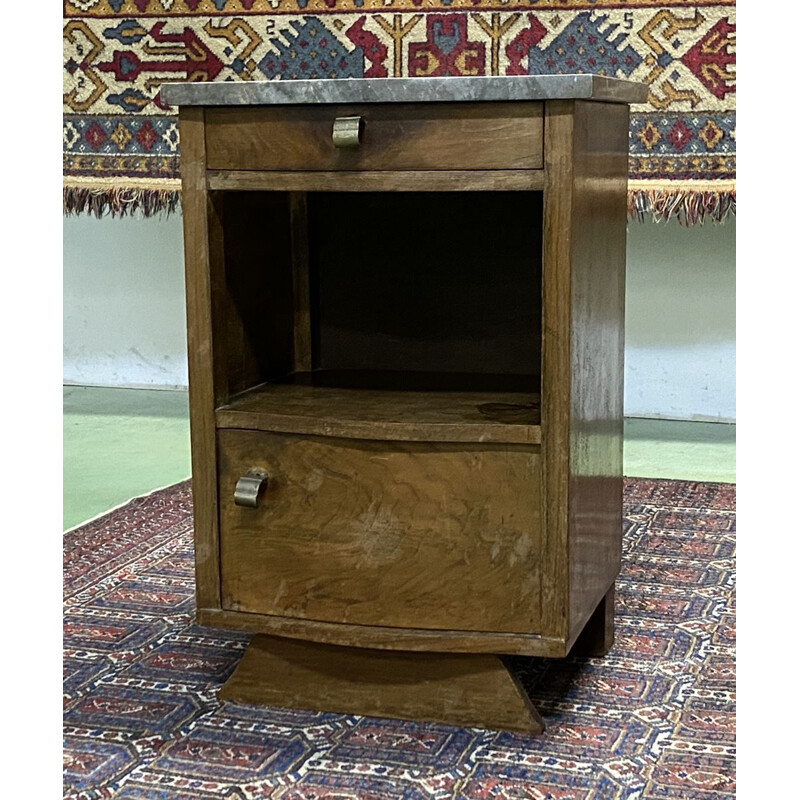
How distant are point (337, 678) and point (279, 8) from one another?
1.91 meters

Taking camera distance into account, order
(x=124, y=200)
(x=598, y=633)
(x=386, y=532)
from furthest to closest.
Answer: (x=124, y=200), (x=598, y=633), (x=386, y=532)

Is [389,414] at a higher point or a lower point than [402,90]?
lower

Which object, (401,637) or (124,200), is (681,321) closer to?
(124,200)

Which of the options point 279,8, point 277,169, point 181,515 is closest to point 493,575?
point 277,169

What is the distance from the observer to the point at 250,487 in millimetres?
1456

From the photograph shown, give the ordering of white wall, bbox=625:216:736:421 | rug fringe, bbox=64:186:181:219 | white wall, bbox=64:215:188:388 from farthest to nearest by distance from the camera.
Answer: white wall, bbox=64:215:188:388
white wall, bbox=625:216:736:421
rug fringe, bbox=64:186:181:219

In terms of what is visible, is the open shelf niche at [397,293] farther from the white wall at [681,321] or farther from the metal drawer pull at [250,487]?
the white wall at [681,321]

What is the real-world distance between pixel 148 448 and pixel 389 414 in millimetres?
1742

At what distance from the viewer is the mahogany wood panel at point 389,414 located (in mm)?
1391

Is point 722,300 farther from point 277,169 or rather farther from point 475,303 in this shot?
point 277,169

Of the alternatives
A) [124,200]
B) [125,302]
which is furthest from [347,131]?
[125,302]

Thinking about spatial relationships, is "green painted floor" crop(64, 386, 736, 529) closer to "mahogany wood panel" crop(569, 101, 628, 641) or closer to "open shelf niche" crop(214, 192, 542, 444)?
"open shelf niche" crop(214, 192, 542, 444)

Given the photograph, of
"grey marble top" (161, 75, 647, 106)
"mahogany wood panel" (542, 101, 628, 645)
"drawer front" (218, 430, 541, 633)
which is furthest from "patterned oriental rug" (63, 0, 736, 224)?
"drawer front" (218, 430, 541, 633)

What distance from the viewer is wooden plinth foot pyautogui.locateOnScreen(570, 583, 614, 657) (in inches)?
66.3
